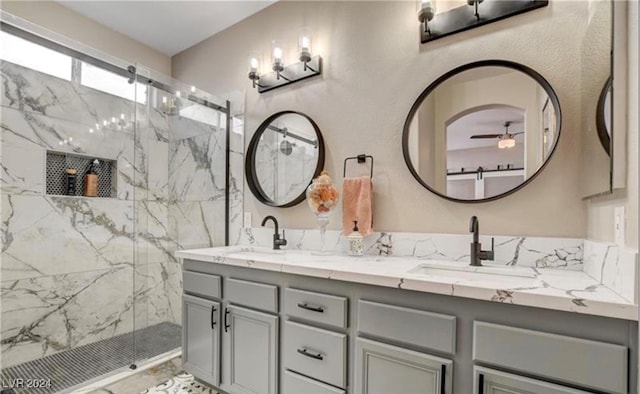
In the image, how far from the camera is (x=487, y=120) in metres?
1.65

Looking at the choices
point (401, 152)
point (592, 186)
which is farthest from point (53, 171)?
point (592, 186)

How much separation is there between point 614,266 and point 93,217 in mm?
3250

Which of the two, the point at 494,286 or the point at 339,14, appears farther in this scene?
the point at 339,14

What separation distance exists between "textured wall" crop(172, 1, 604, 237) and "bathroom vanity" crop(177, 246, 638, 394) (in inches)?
11.3

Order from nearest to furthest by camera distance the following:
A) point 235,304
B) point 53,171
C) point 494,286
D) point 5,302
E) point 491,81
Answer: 1. point 494,286
2. point 491,81
3. point 235,304
4. point 5,302
5. point 53,171

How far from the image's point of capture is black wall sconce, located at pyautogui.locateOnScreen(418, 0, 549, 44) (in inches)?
61.4

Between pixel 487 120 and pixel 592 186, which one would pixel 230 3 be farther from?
pixel 592 186

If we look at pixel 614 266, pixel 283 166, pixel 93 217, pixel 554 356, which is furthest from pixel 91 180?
pixel 614 266

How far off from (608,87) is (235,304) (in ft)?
6.43

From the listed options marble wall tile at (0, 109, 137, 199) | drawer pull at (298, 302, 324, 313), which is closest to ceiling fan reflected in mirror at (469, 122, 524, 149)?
drawer pull at (298, 302, 324, 313)

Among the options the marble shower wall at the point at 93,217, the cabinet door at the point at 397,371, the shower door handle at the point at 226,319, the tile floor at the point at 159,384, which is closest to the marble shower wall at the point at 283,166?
the marble shower wall at the point at 93,217

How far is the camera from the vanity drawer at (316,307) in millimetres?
1398

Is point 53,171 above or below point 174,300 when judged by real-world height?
above

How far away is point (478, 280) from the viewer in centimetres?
129
